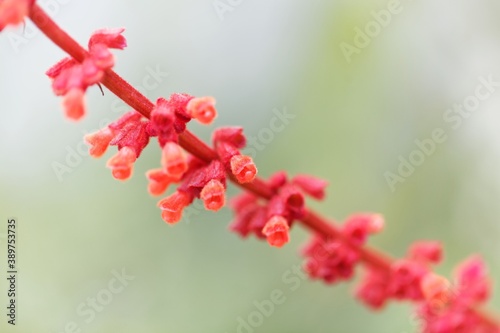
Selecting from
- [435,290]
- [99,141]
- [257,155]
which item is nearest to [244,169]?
[99,141]

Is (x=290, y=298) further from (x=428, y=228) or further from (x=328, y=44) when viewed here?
(x=328, y=44)

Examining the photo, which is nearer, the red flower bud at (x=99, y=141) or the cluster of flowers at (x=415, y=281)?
the red flower bud at (x=99, y=141)

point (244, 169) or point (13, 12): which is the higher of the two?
point (244, 169)

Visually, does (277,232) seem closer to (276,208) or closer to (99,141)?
(276,208)

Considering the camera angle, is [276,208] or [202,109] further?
[276,208]

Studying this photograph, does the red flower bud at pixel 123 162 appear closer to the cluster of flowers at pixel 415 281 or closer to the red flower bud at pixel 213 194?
the red flower bud at pixel 213 194

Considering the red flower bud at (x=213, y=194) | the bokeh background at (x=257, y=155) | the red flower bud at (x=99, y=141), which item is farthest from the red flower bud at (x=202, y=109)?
the bokeh background at (x=257, y=155)

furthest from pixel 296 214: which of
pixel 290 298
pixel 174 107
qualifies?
pixel 290 298

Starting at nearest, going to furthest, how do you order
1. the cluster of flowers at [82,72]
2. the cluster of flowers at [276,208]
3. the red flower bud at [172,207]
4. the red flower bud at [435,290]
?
the cluster of flowers at [82,72], the red flower bud at [172,207], the cluster of flowers at [276,208], the red flower bud at [435,290]
